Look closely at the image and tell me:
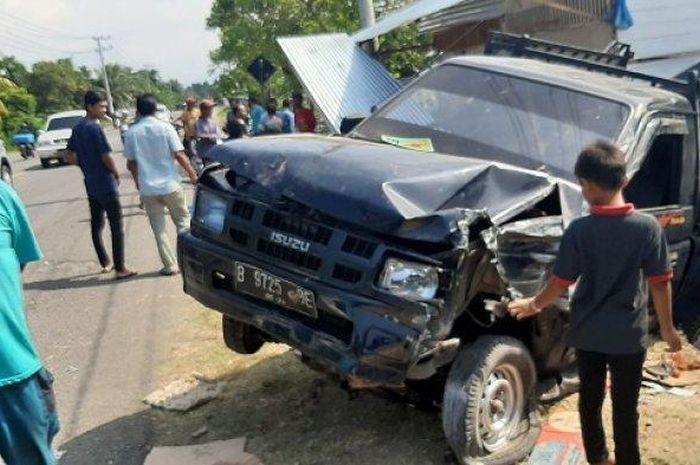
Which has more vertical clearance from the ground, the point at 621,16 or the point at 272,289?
the point at 621,16

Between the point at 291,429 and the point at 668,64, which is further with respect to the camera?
the point at 668,64

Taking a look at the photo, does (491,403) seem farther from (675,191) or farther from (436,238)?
(675,191)

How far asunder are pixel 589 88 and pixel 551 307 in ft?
4.73

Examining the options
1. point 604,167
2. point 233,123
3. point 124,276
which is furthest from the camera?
point 233,123

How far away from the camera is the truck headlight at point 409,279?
2.91m

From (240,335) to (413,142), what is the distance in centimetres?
151

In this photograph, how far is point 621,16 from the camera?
8.45m

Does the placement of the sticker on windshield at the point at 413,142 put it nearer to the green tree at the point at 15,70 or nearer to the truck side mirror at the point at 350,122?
the truck side mirror at the point at 350,122

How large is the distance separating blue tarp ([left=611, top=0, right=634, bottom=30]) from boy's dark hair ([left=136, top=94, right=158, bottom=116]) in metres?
5.54

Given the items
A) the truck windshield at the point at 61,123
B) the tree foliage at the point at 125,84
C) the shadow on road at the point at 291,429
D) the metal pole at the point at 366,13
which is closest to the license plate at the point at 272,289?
the shadow on road at the point at 291,429

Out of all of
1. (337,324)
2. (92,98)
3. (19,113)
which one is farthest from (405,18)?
(19,113)

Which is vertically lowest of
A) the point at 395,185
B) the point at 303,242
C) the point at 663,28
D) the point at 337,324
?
the point at 337,324

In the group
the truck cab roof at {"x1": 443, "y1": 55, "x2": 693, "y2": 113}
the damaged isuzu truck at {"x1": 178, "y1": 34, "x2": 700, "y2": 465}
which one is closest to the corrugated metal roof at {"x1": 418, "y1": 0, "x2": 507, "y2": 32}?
the truck cab roof at {"x1": 443, "y1": 55, "x2": 693, "y2": 113}

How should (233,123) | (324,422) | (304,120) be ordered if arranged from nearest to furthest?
(324,422) → (233,123) → (304,120)
